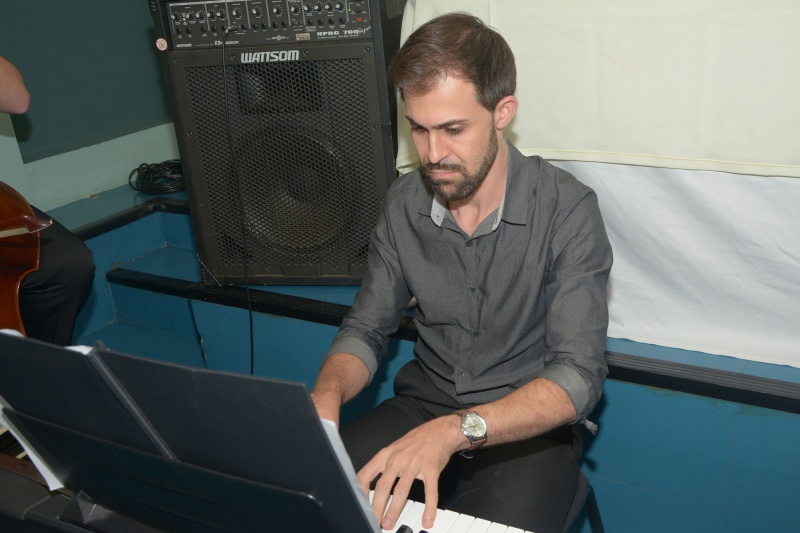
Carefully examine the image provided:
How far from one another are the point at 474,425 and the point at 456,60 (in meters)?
0.59

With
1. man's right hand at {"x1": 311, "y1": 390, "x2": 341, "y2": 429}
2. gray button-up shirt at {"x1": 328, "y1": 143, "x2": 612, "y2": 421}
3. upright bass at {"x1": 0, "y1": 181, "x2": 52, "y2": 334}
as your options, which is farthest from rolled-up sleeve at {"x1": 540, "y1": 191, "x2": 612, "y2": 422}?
upright bass at {"x1": 0, "y1": 181, "x2": 52, "y2": 334}

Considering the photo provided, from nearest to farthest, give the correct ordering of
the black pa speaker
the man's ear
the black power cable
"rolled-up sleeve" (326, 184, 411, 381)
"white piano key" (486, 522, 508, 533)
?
1. "white piano key" (486, 522, 508, 533)
2. the man's ear
3. "rolled-up sleeve" (326, 184, 411, 381)
4. the black pa speaker
5. the black power cable

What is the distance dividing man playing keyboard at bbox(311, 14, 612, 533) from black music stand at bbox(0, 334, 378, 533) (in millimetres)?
330

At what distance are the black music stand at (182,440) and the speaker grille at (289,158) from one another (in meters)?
1.06

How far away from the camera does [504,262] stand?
137cm

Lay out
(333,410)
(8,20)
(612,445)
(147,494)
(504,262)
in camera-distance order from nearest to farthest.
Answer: (147,494), (333,410), (504,262), (612,445), (8,20)

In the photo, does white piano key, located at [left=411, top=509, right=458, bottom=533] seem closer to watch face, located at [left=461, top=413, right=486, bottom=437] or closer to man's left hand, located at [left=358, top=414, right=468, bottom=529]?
man's left hand, located at [left=358, top=414, right=468, bottom=529]

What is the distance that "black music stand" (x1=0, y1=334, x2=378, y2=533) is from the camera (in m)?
0.73

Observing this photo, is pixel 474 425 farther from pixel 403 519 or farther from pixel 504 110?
pixel 504 110

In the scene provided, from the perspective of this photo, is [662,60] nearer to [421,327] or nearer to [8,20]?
[421,327]

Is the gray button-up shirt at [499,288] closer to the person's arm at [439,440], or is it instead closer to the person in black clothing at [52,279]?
the person's arm at [439,440]

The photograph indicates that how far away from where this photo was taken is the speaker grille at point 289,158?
5.92 feet

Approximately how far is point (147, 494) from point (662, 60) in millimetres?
1155

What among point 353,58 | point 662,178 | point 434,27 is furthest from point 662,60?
point 353,58
